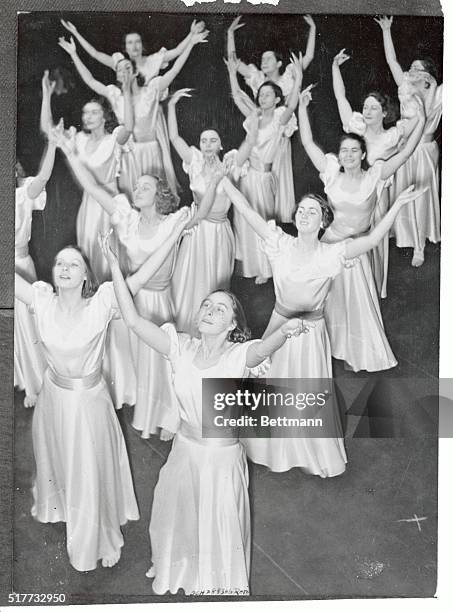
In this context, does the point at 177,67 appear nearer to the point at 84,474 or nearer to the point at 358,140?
the point at 358,140

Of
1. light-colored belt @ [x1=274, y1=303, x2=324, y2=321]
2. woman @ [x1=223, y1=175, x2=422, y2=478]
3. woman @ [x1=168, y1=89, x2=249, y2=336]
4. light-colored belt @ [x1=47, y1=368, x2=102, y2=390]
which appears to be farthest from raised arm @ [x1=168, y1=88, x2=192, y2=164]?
light-colored belt @ [x1=47, y1=368, x2=102, y2=390]

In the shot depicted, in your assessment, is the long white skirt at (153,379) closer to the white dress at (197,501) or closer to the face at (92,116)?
the white dress at (197,501)

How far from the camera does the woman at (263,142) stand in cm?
144

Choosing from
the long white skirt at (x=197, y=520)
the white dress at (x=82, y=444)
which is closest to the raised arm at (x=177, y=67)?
the white dress at (x=82, y=444)

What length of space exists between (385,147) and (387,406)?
54 centimetres

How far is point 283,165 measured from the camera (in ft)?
4.73

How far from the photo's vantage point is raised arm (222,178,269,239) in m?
1.44

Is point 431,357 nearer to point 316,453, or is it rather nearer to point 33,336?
point 316,453

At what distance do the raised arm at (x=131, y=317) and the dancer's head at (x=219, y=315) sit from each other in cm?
8

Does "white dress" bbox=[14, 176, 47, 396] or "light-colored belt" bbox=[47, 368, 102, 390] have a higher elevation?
"white dress" bbox=[14, 176, 47, 396]

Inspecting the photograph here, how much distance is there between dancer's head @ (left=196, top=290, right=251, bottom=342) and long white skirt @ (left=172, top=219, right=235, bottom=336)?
1cm

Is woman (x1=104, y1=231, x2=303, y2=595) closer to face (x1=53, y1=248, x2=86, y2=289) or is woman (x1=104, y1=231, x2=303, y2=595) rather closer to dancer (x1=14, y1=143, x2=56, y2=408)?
face (x1=53, y1=248, x2=86, y2=289)

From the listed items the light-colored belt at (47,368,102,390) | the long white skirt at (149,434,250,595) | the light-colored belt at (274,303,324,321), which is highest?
the light-colored belt at (274,303,324,321)

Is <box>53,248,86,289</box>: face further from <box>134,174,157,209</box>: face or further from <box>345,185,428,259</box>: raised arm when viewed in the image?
<box>345,185,428,259</box>: raised arm
